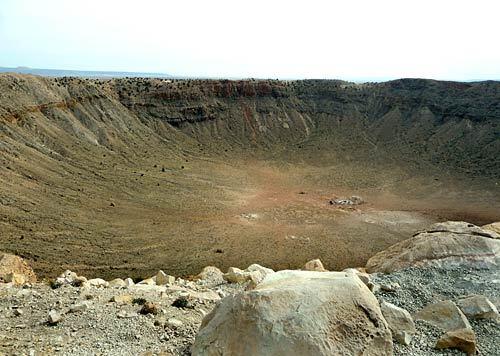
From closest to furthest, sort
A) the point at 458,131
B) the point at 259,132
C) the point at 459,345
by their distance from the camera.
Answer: the point at 459,345 < the point at 458,131 < the point at 259,132

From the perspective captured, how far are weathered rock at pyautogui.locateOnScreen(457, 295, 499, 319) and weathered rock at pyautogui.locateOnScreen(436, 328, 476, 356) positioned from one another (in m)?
1.51

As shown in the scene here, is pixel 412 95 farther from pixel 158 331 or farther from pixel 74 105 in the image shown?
pixel 158 331

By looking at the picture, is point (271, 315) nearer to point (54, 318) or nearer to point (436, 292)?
point (54, 318)

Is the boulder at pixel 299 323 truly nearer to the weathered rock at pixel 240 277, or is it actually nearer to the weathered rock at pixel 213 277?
the weathered rock at pixel 240 277

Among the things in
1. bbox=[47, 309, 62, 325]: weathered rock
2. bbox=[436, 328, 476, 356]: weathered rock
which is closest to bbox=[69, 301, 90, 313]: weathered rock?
bbox=[47, 309, 62, 325]: weathered rock

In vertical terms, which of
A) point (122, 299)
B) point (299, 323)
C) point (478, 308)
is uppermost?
point (299, 323)

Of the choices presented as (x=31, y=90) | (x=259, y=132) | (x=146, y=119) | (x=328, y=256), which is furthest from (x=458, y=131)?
(x=31, y=90)

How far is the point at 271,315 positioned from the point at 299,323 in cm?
66

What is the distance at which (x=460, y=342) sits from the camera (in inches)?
460

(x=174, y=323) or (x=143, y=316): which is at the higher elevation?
(x=174, y=323)

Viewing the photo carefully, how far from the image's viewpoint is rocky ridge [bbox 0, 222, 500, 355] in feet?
32.9

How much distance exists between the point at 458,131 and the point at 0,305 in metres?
60.7

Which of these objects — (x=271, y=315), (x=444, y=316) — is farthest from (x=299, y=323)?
(x=444, y=316)

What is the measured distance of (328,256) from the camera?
32.9 m
